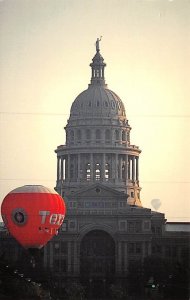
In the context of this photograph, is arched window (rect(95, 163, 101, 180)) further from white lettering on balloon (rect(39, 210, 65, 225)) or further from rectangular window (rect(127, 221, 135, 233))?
white lettering on balloon (rect(39, 210, 65, 225))

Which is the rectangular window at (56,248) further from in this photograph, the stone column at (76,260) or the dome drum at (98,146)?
the dome drum at (98,146)

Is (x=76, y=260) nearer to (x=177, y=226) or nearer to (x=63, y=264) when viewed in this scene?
(x=63, y=264)

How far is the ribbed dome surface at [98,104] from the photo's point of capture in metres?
186

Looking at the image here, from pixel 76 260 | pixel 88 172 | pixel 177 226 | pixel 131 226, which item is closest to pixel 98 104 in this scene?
pixel 88 172

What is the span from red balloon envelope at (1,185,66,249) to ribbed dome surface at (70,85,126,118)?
67160mm

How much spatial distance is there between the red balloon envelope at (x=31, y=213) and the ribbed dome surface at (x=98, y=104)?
6716 cm

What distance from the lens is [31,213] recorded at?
117438 millimetres

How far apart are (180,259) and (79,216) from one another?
13.7 meters

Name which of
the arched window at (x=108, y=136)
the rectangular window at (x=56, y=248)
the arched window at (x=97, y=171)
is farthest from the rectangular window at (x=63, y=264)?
the arched window at (x=108, y=136)

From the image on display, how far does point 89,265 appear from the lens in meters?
169

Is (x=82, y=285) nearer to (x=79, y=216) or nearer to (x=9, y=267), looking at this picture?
(x=79, y=216)

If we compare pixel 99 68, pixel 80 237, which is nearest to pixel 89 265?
pixel 80 237

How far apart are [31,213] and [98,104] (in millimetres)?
71269

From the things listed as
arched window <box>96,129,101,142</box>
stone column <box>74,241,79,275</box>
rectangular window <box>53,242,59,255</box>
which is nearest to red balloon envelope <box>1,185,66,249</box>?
stone column <box>74,241,79,275</box>
